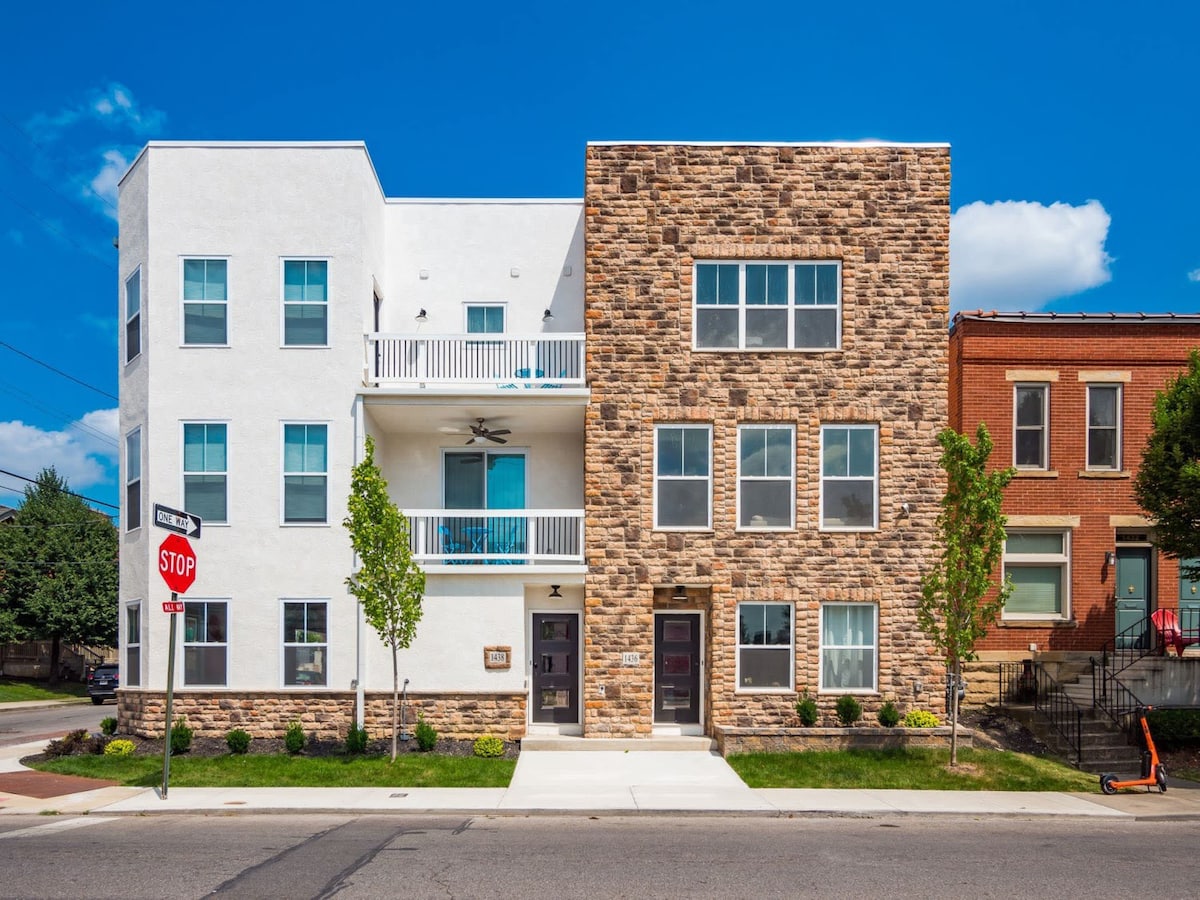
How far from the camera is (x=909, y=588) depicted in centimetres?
1808

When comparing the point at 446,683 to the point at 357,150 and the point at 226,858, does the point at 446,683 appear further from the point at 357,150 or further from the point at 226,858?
the point at 357,150

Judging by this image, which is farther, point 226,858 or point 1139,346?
point 1139,346

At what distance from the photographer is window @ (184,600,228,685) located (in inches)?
681

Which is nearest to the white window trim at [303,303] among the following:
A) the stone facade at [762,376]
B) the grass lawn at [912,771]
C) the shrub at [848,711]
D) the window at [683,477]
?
the stone facade at [762,376]

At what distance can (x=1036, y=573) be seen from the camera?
65.6ft

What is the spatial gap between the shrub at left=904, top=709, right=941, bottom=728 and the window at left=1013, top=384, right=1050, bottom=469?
224 inches

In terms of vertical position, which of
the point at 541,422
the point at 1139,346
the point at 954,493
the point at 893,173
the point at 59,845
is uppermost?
the point at 893,173

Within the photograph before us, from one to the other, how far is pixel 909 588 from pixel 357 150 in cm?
1268

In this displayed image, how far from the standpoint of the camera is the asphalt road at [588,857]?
29.2ft

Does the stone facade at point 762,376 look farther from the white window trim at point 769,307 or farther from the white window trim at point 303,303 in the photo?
the white window trim at point 303,303

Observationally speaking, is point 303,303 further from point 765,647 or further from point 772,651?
point 772,651

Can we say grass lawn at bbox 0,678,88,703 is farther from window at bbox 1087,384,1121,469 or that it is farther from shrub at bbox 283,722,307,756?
window at bbox 1087,384,1121,469

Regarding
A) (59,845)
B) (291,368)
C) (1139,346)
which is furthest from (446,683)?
(1139,346)

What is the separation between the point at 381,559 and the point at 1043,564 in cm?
1303
